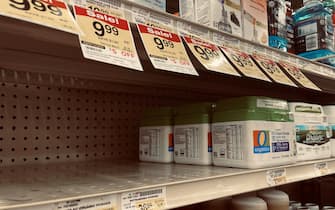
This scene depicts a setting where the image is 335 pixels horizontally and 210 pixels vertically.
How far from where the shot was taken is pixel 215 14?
0.95m

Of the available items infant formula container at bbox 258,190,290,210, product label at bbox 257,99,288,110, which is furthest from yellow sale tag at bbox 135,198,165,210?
infant formula container at bbox 258,190,290,210

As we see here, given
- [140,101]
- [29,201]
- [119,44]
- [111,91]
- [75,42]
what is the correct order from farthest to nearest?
1. [140,101]
2. [111,91]
3. [75,42]
4. [119,44]
5. [29,201]

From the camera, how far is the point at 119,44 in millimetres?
598

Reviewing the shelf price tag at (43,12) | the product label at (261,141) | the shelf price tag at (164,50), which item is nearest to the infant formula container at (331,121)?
the product label at (261,141)

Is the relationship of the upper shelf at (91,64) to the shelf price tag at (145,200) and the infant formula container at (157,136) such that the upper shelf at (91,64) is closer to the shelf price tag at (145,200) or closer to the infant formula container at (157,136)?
the infant formula container at (157,136)

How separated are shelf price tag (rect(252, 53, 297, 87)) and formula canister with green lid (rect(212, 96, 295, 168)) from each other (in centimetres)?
7

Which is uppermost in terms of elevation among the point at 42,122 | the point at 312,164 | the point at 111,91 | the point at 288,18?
the point at 288,18

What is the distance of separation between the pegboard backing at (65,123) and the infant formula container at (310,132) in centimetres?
57

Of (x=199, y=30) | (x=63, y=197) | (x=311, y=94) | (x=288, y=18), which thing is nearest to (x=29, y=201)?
(x=63, y=197)

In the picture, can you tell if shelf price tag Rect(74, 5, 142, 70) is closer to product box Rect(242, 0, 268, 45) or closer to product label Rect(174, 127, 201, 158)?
product label Rect(174, 127, 201, 158)

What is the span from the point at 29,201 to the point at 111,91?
29.1 inches

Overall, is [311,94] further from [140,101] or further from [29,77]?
[29,77]

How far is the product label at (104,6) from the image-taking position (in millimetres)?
600

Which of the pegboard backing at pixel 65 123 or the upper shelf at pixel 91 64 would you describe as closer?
the upper shelf at pixel 91 64
